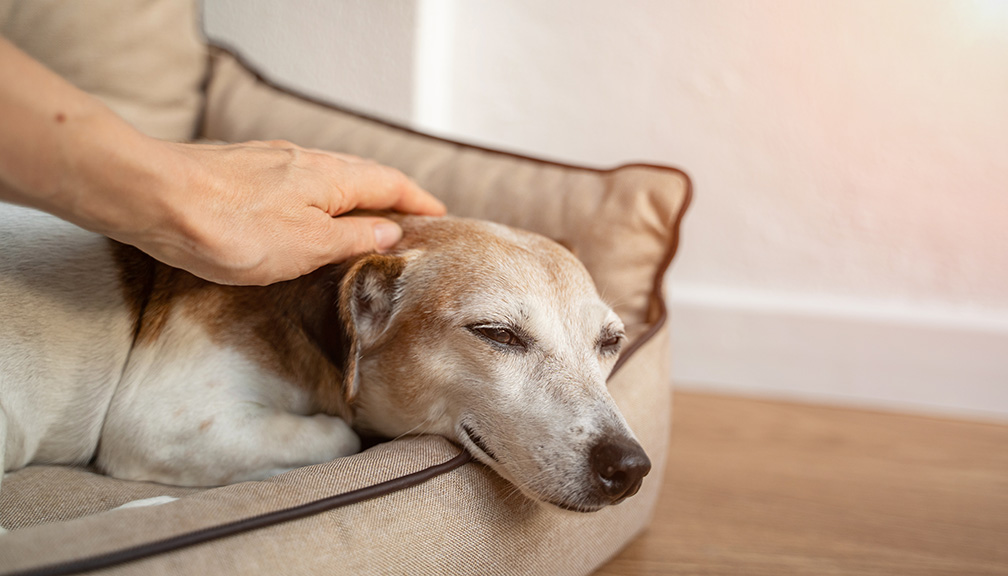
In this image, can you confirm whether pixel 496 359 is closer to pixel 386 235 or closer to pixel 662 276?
pixel 386 235

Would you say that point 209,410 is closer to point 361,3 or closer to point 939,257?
point 361,3

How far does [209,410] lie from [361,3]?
75.5 inches

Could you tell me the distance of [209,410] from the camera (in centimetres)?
126

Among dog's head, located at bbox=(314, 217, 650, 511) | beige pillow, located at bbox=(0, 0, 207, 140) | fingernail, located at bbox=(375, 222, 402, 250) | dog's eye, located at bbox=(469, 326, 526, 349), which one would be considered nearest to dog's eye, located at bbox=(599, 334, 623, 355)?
dog's head, located at bbox=(314, 217, 650, 511)

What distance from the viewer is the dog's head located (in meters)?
1.11

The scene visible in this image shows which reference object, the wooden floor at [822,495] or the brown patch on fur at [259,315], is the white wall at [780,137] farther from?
the brown patch on fur at [259,315]

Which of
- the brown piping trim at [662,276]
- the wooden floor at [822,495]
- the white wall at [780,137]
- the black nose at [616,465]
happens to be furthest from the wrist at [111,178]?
the white wall at [780,137]

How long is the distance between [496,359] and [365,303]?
29cm

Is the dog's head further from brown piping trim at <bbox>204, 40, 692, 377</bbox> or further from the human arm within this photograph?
brown piping trim at <bbox>204, 40, 692, 377</bbox>

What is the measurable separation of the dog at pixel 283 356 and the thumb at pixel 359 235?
33 millimetres

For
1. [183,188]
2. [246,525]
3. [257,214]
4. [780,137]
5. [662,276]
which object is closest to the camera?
[246,525]

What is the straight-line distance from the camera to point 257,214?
117 cm

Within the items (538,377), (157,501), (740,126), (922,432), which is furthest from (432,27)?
(922,432)

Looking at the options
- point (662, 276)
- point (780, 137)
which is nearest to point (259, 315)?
point (662, 276)
